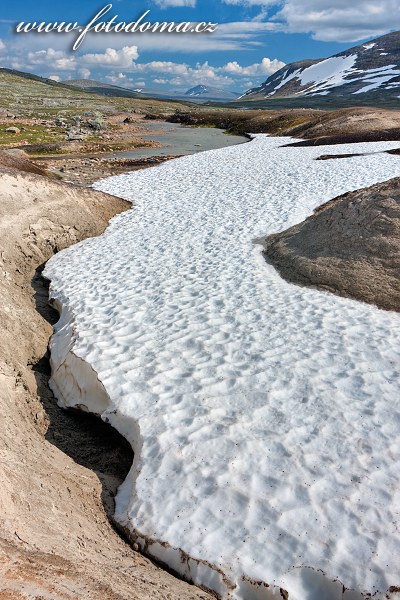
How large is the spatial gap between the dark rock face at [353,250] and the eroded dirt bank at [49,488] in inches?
294

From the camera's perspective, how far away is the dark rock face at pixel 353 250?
1202 centimetres

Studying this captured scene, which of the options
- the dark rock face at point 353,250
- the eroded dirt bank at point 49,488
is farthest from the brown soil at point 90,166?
the eroded dirt bank at point 49,488

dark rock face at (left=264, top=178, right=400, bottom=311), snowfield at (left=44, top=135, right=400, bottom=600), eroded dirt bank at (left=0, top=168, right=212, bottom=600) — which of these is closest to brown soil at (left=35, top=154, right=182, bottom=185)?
snowfield at (left=44, top=135, right=400, bottom=600)

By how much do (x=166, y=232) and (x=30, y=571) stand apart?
1535 centimetres

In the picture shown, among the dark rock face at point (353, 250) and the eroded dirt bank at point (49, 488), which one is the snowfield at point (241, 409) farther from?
the dark rock face at point (353, 250)

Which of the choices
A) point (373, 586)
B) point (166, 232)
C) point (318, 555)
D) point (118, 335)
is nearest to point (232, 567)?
point (318, 555)

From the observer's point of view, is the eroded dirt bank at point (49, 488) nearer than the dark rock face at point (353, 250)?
Yes

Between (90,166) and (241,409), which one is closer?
(241,409)

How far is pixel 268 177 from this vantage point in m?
28.7

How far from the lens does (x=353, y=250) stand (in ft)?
43.5

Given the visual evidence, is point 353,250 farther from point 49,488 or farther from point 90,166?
point 90,166

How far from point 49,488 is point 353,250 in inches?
421

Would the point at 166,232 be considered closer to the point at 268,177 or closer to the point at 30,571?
the point at 268,177

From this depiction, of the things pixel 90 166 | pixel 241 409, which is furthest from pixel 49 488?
pixel 90 166
